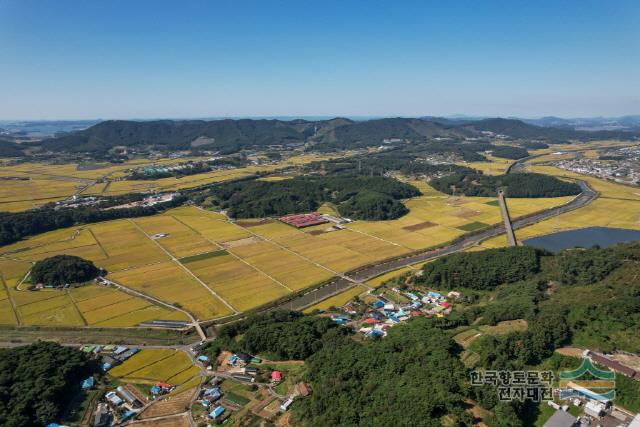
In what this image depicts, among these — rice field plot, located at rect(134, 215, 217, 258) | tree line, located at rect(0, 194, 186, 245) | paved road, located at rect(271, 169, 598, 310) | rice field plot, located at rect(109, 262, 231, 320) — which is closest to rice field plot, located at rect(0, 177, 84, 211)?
tree line, located at rect(0, 194, 186, 245)

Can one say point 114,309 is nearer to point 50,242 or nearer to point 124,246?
point 124,246

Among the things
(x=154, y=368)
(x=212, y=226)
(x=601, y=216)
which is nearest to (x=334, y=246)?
(x=212, y=226)

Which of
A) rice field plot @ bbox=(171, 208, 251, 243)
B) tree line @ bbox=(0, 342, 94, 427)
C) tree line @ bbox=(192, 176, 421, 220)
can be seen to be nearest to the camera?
tree line @ bbox=(0, 342, 94, 427)

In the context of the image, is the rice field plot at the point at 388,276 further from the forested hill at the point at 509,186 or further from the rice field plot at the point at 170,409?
the forested hill at the point at 509,186

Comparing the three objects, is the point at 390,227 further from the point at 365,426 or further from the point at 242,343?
the point at 365,426

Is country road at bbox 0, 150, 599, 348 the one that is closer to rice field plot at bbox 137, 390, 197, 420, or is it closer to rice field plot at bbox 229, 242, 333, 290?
rice field plot at bbox 229, 242, 333, 290
